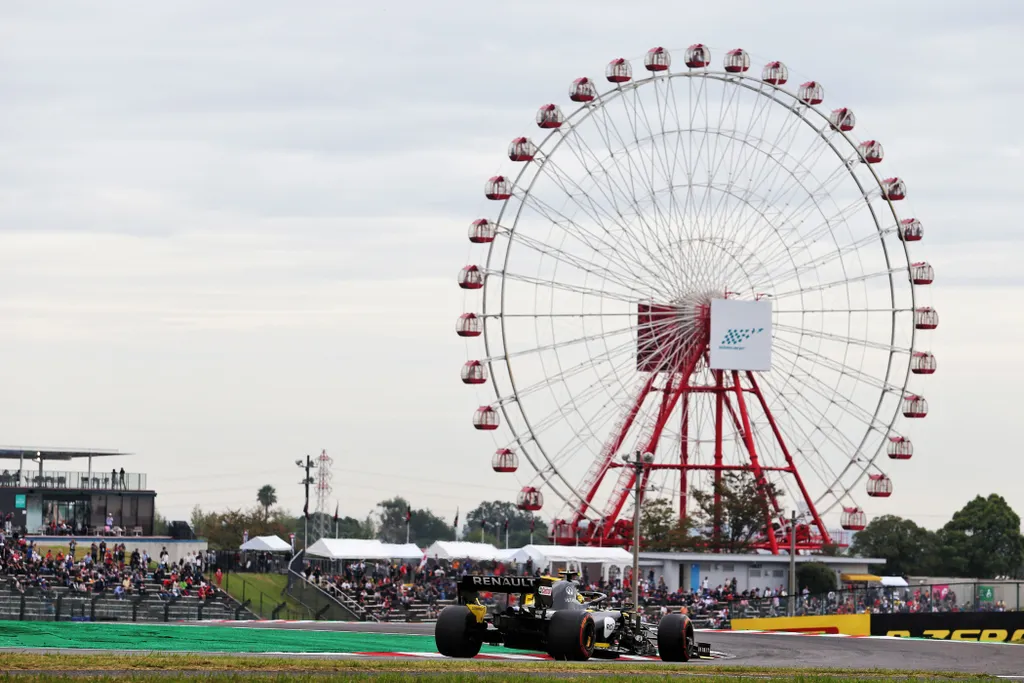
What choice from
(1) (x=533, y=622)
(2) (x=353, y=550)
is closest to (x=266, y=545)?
(2) (x=353, y=550)

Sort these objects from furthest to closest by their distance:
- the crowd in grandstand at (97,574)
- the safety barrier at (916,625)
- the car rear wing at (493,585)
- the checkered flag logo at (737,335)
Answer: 1. the checkered flag logo at (737,335)
2. the crowd in grandstand at (97,574)
3. the safety barrier at (916,625)
4. the car rear wing at (493,585)

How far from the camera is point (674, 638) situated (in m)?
29.8

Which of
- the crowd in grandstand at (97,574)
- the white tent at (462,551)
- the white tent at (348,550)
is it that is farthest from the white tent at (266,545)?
the crowd in grandstand at (97,574)

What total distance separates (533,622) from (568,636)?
101 cm

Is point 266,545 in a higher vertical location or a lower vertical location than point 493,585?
higher

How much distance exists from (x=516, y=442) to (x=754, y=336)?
13.4 metres

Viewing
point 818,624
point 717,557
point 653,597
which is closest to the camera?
point 818,624

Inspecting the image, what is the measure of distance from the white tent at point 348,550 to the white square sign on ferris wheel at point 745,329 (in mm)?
18654

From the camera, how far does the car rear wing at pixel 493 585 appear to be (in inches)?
1073

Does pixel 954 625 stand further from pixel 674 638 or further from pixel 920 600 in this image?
pixel 674 638

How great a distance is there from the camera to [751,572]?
78625 millimetres

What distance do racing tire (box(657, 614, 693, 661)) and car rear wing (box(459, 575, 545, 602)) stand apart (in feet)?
11.6

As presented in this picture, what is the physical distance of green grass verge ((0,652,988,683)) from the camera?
2270cm

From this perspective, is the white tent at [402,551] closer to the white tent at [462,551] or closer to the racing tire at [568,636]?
the white tent at [462,551]
